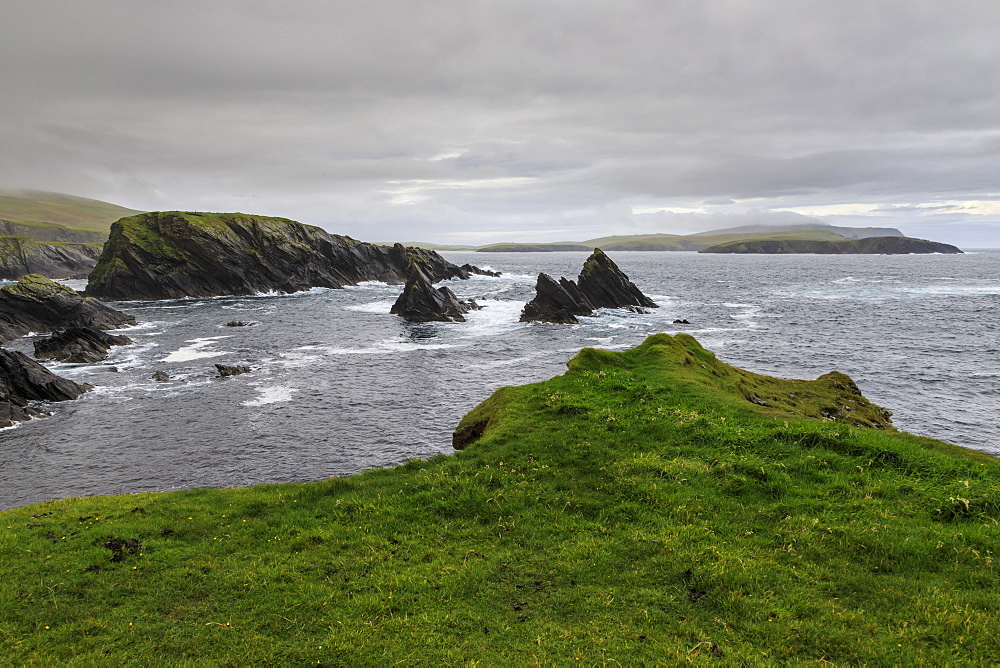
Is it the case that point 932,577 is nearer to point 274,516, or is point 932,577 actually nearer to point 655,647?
point 655,647

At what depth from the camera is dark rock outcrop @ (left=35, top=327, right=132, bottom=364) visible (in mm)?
49500

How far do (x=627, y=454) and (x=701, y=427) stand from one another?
321 cm

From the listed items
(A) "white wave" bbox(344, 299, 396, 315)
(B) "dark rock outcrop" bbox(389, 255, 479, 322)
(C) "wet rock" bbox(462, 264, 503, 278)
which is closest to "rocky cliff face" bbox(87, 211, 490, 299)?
(C) "wet rock" bbox(462, 264, 503, 278)

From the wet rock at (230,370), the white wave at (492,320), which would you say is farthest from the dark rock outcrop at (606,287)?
the wet rock at (230,370)

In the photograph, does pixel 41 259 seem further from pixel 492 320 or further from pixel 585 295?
pixel 585 295

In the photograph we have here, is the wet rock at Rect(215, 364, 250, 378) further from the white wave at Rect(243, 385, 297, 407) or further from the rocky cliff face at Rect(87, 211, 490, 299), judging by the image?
the rocky cliff face at Rect(87, 211, 490, 299)

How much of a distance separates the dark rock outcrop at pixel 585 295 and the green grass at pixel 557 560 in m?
57.1

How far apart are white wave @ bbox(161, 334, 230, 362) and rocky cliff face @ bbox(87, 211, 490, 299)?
5391 centimetres

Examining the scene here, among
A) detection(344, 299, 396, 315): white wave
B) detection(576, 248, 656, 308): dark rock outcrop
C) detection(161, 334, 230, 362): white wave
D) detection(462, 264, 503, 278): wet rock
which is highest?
detection(462, 264, 503, 278): wet rock

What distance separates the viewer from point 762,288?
12462 centimetres

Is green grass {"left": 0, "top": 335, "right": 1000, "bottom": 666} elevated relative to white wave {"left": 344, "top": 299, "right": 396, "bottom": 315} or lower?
lower

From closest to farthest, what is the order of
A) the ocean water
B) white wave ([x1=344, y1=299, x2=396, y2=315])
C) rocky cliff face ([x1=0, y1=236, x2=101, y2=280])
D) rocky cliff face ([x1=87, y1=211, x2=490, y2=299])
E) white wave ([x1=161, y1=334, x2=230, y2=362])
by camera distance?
the ocean water, white wave ([x1=161, y1=334, x2=230, y2=362]), white wave ([x1=344, y1=299, x2=396, y2=315]), rocky cliff face ([x1=87, y1=211, x2=490, y2=299]), rocky cliff face ([x1=0, y1=236, x2=101, y2=280])

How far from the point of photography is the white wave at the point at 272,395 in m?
37.5

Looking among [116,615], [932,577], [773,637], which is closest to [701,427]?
[932,577]
